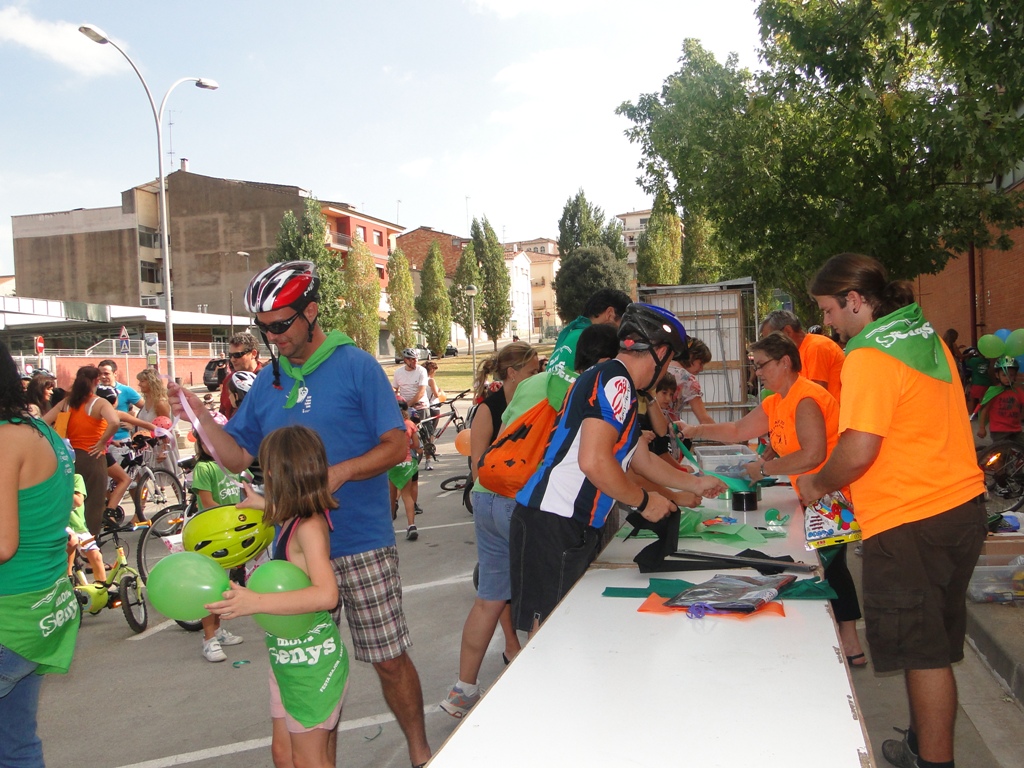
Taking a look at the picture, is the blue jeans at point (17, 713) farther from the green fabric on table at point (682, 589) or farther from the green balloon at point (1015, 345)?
the green balloon at point (1015, 345)

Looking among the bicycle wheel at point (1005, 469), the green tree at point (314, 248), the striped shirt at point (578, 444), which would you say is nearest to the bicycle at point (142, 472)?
the striped shirt at point (578, 444)

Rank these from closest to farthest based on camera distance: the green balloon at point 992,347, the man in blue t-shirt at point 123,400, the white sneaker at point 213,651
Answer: the white sneaker at point 213,651 → the green balloon at point 992,347 → the man in blue t-shirt at point 123,400

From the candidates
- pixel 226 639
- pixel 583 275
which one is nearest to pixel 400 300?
pixel 583 275

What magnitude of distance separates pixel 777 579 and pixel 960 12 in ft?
14.2

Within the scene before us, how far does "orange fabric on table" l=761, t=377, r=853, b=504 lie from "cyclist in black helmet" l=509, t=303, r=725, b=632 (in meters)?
1.35

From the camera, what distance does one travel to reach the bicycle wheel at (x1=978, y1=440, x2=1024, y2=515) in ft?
25.4

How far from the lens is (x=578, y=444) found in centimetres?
311

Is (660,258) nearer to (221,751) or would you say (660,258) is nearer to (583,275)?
(583,275)

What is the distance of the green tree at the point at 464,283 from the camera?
65438mm

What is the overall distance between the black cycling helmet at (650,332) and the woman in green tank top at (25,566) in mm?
2103

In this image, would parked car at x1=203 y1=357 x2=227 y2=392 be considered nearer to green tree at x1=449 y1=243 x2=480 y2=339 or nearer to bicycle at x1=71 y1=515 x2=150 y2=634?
bicycle at x1=71 y1=515 x2=150 y2=634

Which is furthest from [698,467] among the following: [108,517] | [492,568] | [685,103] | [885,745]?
[685,103]

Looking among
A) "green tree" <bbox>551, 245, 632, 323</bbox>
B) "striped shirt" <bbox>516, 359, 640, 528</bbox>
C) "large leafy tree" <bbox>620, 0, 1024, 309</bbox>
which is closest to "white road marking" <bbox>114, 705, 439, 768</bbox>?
"striped shirt" <bbox>516, 359, 640, 528</bbox>

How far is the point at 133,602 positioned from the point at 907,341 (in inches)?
216
